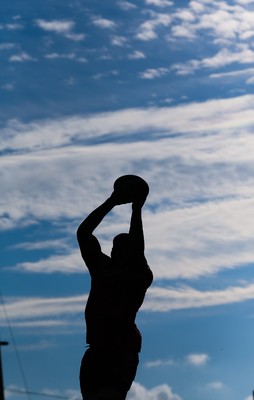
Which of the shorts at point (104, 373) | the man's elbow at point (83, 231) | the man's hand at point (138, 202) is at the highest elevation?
the man's hand at point (138, 202)

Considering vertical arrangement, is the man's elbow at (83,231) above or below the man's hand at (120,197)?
below

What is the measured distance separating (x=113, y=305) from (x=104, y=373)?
78cm

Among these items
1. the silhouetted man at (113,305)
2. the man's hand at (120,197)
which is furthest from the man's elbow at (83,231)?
the man's hand at (120,197)

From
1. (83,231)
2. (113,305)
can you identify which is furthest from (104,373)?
(83,231)

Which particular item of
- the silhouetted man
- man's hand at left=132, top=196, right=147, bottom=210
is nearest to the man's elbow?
the silhouetted man

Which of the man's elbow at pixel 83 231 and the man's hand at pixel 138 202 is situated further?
the man's hand at pixel 138 202

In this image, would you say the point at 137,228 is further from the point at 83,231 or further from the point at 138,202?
the point at 83,231

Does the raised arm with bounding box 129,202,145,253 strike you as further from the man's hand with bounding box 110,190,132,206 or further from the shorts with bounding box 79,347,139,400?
the shorts with bounding box 79,347,139,400

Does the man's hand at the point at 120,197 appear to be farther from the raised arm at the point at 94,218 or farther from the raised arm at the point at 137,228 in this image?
the raised arm at the point at 137,228

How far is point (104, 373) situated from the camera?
1203 cm

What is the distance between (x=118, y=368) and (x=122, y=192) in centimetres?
201

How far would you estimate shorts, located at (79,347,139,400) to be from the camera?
1201 cm

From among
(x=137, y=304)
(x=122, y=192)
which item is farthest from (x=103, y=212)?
(x=137, y=304)

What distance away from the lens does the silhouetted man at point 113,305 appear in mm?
12039
